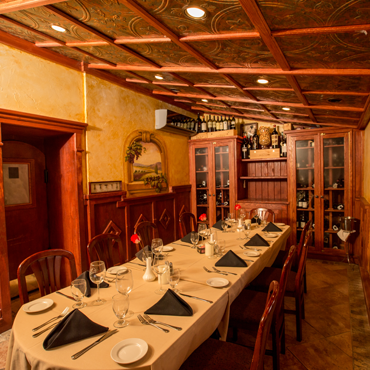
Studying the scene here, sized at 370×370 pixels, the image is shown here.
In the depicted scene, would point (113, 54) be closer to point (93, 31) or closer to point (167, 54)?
point (93, 31)

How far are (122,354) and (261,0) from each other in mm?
1767

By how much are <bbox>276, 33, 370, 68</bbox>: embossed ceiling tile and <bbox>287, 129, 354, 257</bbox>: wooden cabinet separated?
2.66 metres

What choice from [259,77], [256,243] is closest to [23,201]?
[256,243]

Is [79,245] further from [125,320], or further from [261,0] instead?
[261,0]

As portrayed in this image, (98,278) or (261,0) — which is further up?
(261,0)

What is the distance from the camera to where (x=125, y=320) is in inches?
52.8

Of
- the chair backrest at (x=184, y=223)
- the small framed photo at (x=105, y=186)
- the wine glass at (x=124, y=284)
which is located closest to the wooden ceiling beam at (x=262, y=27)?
the wine glass at (x=124, y=284)

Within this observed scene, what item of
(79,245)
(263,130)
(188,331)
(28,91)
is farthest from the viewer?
(263,130)

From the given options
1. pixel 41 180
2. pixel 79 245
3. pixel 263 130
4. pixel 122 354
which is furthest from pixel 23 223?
pixel 263 130

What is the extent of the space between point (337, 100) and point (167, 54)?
6.05 feet

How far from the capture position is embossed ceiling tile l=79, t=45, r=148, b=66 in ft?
8.50

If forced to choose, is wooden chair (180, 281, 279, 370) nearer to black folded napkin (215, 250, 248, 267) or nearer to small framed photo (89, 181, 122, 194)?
black folded napkin (215, 250, 248, 267)

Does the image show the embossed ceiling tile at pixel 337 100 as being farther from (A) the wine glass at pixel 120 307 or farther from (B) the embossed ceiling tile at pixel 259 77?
(A) the wine glass at pixel 120 307

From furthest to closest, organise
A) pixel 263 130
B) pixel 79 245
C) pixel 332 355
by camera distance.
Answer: pixel 263 130, pixel 79 245, pixel 332 355
